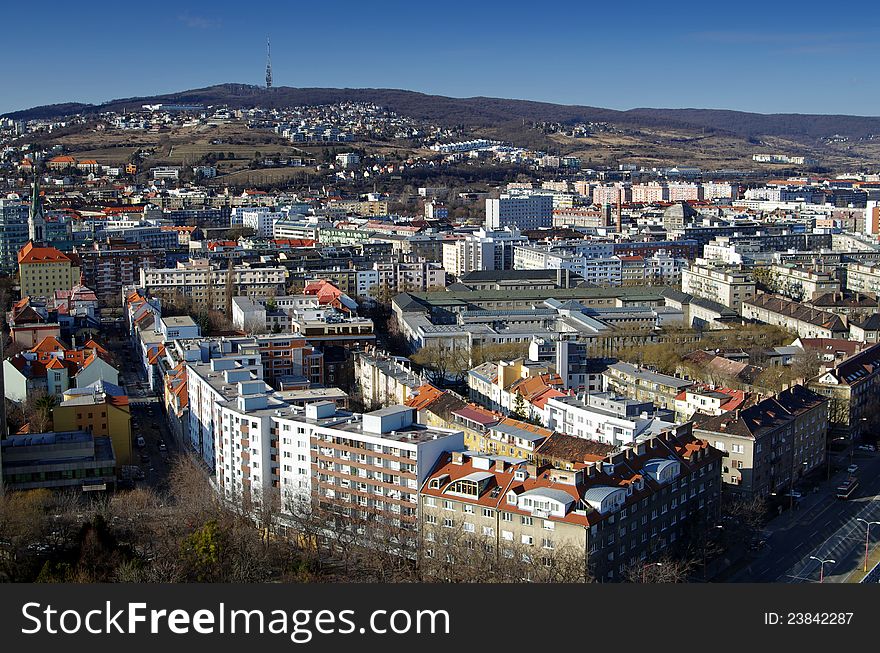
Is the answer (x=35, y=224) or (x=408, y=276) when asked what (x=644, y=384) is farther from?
(x=35, y=224)

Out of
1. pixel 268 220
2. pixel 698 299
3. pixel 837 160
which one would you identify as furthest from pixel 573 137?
pixel 698 299

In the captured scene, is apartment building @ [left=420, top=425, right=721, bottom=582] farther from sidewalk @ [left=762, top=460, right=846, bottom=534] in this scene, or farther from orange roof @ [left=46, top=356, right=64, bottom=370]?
orange roof @ [left=46, top=356, right=64, bottom=370]

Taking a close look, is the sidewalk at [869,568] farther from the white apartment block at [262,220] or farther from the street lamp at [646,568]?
the white apartment block at [262,220]

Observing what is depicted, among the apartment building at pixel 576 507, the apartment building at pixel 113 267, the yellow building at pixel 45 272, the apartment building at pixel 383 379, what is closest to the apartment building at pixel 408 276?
the apartment building at pixel 113 267

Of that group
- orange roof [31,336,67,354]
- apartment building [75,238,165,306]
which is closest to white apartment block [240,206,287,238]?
apartment building [75,238,165,306]

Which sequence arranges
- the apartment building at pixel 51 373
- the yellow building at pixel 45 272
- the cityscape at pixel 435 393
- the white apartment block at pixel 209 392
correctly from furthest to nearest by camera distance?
the yellow building at pixel 45 272
the apartment building at pixel 51 373
the white apartment block at pixel 209 392
the cityscape at pixel 435 393
